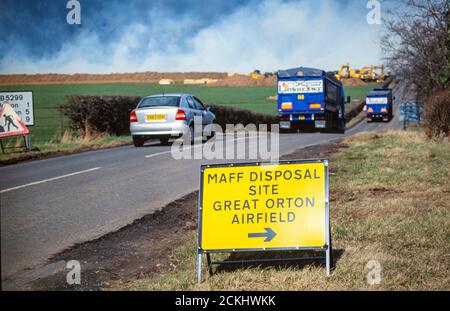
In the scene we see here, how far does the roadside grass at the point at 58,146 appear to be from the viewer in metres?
15.9

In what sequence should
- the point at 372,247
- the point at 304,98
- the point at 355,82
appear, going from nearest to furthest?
the point at 372,247
the point at 304,98
the point at 355,82

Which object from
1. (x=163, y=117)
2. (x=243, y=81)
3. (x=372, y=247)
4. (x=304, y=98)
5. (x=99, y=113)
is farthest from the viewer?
(x=243, y=81)

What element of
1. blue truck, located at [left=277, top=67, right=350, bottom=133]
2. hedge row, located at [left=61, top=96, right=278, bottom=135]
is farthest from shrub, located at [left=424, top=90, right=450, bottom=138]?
blue truck, located at [left=277, top=67, right=350, bottom=133]

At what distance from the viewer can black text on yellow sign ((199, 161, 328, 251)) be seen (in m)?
4.94

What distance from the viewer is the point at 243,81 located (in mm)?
112250

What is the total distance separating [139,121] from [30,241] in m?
12.1

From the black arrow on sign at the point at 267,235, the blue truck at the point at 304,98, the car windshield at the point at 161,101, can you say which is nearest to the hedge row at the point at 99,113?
the car windshield at the point at 161,101

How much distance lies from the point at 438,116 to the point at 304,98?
15.9 metres

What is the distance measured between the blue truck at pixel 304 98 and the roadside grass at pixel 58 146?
570 inches

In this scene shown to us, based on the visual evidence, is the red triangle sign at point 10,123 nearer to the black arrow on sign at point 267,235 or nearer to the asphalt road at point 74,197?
the asphalt road at point 74,197

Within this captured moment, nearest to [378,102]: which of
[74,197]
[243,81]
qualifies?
[243,81]

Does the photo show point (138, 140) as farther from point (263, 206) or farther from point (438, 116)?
point (263, 206)
